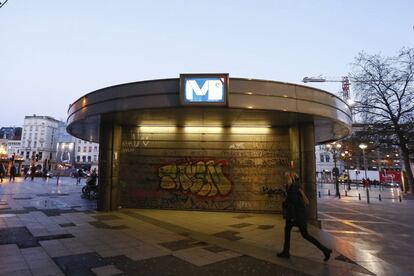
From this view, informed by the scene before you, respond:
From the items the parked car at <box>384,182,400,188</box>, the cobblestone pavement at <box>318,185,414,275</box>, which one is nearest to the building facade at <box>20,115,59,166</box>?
the parked car at <box>384,182,400,188</box>

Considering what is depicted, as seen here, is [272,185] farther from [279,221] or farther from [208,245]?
[208,245]

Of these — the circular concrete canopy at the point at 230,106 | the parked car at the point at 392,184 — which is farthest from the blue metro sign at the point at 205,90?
the parked car at the point at 392,184

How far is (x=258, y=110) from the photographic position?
984cm

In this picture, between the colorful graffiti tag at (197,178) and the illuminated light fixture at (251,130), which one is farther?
the illuminated light fixture at (251,130)

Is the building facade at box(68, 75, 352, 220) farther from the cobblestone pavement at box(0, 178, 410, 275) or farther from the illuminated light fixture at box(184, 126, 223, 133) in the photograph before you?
the cobblestone pavement at box(0, 178, 410, 275)

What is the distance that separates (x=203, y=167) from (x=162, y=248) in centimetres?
647

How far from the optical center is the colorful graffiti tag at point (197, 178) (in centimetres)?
1302

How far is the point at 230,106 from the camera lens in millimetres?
9445

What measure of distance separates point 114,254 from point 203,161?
24.0 ft

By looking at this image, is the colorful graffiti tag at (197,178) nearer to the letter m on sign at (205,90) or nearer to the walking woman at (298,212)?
the letter m on sign at (205,90)

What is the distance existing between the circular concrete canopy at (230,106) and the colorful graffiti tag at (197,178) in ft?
6.98

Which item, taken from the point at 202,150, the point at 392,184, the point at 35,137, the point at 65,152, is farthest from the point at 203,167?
the point at 35,137

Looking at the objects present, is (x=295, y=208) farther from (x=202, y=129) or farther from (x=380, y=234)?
(x=202, y=129)

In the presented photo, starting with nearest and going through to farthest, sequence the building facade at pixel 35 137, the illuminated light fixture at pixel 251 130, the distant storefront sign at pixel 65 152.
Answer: the illuminated light fixture at pixel 251 130 → the distant storefront sign at pixel 65 152 → the building facade at pixel 35 137
